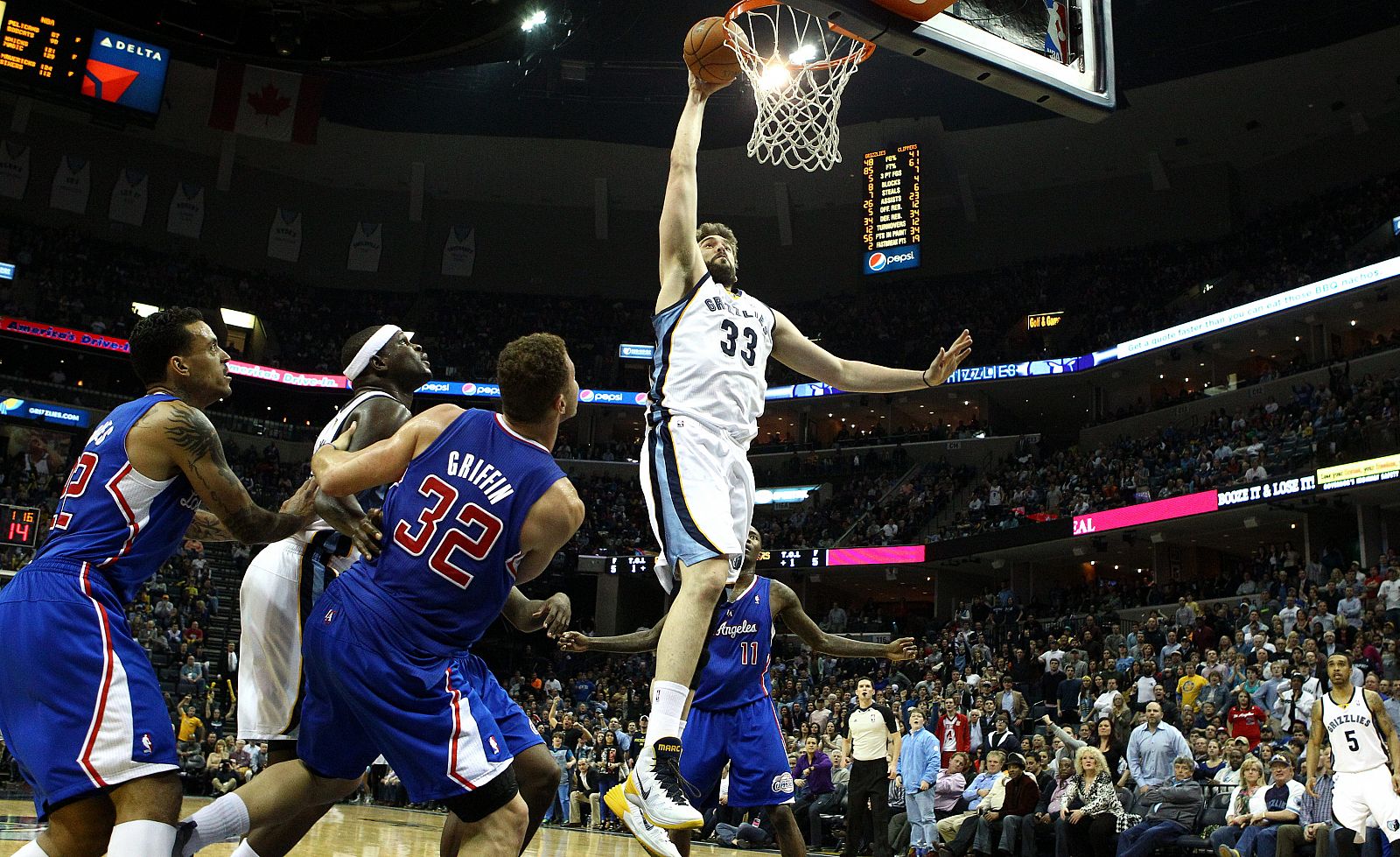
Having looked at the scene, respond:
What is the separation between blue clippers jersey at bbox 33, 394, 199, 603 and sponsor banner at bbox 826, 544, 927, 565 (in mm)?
26948

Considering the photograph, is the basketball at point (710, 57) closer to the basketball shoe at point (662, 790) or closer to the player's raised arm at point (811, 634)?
the basketball shoe at point (662, 790)

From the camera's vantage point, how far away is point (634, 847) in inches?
503

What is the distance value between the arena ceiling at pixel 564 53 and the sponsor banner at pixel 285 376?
7.91 meters

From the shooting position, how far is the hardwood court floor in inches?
383

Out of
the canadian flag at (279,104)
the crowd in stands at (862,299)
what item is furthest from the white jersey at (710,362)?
the canadian flag at (279,104)

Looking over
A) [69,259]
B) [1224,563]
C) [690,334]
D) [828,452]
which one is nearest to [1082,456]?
[1224,563]

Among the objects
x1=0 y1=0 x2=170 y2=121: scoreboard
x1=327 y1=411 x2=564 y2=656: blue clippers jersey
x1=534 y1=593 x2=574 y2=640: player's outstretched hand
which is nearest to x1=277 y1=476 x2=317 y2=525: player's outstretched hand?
x1=327 y1=411 x2=564 y2=656: blue clippers jersey

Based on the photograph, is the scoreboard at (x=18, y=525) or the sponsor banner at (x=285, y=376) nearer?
the scoreboard at (x=18, y=525)

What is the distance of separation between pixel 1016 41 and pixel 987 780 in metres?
8.92

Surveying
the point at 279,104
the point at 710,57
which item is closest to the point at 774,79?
the point at 710,57

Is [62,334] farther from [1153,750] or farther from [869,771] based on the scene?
[1153,750]

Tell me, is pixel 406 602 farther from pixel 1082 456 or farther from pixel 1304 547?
pixel 1082 456

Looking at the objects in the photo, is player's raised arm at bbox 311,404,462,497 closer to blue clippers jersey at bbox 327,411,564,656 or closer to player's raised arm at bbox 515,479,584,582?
blue clippers jersey at bbox 327,411,564,656

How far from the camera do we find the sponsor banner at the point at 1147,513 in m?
24.1
